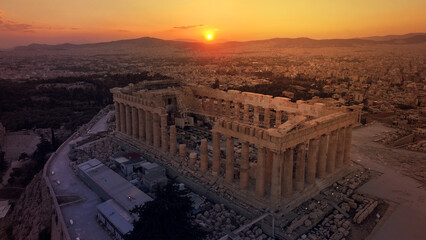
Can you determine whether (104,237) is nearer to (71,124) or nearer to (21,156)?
(21,156)

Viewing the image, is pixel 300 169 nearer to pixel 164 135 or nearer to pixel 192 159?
pixel 192 159

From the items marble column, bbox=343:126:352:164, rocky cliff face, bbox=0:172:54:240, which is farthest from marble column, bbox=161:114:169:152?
marble column, bbox=343:126:352:164

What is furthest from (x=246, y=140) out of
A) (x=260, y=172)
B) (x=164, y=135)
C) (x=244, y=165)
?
(x=164, y=135)

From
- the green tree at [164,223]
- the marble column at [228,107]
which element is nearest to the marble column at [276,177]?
the green tree at [164,223]

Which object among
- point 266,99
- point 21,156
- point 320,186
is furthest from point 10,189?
point 320,186

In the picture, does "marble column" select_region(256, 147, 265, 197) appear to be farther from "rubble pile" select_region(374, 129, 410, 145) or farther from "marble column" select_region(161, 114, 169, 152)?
"rubble pile" select_region(374, 129, 410, 145)

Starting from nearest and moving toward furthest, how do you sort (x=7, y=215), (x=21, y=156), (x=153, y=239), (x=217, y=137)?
(x=153, y=239) → (x=217, y=137) → (x=7, y=215) → (x=21, y=156)
